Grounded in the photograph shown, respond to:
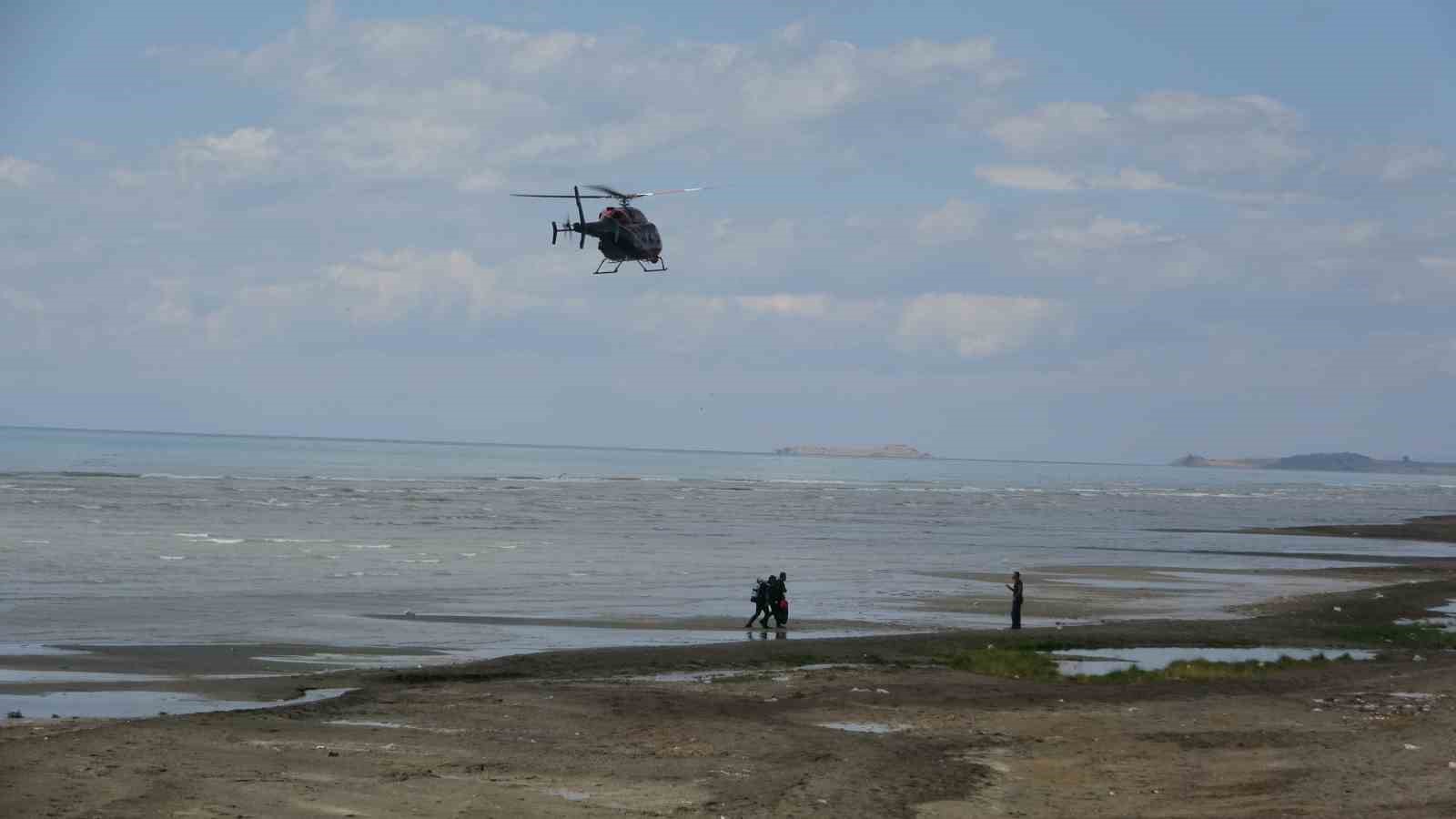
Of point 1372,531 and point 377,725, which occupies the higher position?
point 1372,531

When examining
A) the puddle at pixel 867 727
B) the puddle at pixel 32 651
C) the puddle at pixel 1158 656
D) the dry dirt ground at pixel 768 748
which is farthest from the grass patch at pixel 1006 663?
the puddle at pixel 32 651

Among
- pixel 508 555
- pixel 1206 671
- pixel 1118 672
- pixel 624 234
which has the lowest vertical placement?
pixel 508 555

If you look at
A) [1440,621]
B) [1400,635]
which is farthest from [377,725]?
[1440,621]

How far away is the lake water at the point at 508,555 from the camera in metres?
31.6

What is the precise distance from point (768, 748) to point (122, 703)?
30.3 feet

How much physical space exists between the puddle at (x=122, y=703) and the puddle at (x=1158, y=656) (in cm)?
1281

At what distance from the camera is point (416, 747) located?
56.4 ft

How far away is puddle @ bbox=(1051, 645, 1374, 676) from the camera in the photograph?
1017 inches

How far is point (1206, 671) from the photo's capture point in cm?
2445

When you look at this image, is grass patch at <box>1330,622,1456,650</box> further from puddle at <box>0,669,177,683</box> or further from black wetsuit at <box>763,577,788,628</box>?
puddle at <box>0,669,177,683</box>

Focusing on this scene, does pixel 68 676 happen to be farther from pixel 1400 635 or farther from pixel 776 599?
pixel 1400 635

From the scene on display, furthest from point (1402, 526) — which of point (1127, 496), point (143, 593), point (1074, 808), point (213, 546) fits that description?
point (1074, 808)

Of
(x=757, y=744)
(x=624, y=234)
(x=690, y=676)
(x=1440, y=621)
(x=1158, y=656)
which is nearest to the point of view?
(x=757, y=744)

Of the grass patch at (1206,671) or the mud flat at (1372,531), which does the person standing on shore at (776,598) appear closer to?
the grass patch at (1206,671)
